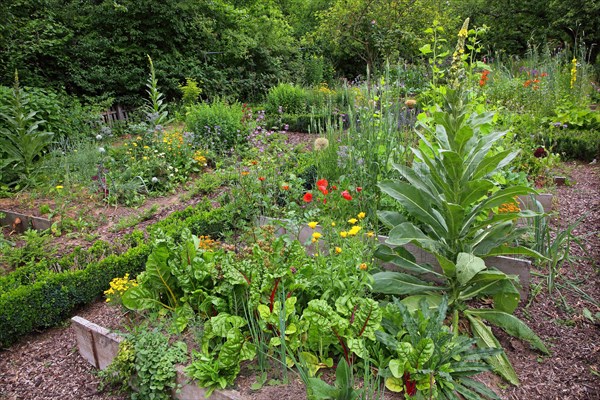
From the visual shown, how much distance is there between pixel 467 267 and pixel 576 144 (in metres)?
4.69

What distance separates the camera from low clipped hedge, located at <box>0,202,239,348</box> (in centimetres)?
310

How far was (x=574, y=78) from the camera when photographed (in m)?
7.91

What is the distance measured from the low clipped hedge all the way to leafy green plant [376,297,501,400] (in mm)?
2147

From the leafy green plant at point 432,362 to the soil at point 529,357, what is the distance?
230mm

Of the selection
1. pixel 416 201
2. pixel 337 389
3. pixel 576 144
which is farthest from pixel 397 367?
pixel 576 144

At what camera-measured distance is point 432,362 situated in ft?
6.87

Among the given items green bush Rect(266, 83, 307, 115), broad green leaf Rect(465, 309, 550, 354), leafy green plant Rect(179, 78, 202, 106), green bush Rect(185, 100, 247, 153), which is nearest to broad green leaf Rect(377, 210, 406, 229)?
broad green leaf Rect(465, 309, 550, 354)

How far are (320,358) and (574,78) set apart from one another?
8.26 meters

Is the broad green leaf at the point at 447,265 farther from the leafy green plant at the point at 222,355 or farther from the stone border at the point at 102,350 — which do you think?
the stone border at the point at 102,350

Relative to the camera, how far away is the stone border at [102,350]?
229cm

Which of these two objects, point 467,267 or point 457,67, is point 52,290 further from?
point 457,67

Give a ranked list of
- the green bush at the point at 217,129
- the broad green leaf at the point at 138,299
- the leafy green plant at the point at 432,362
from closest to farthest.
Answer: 1. the leafy green plant at the point at 432,362
2. the broad green leaf at the point at 138,299
3. the green bush at the point at 217,129

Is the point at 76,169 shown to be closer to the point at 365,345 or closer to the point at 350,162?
the point at 350,162

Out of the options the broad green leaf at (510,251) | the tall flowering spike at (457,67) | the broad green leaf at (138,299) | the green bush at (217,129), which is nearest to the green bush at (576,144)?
the broad green leaf at (510,251)
